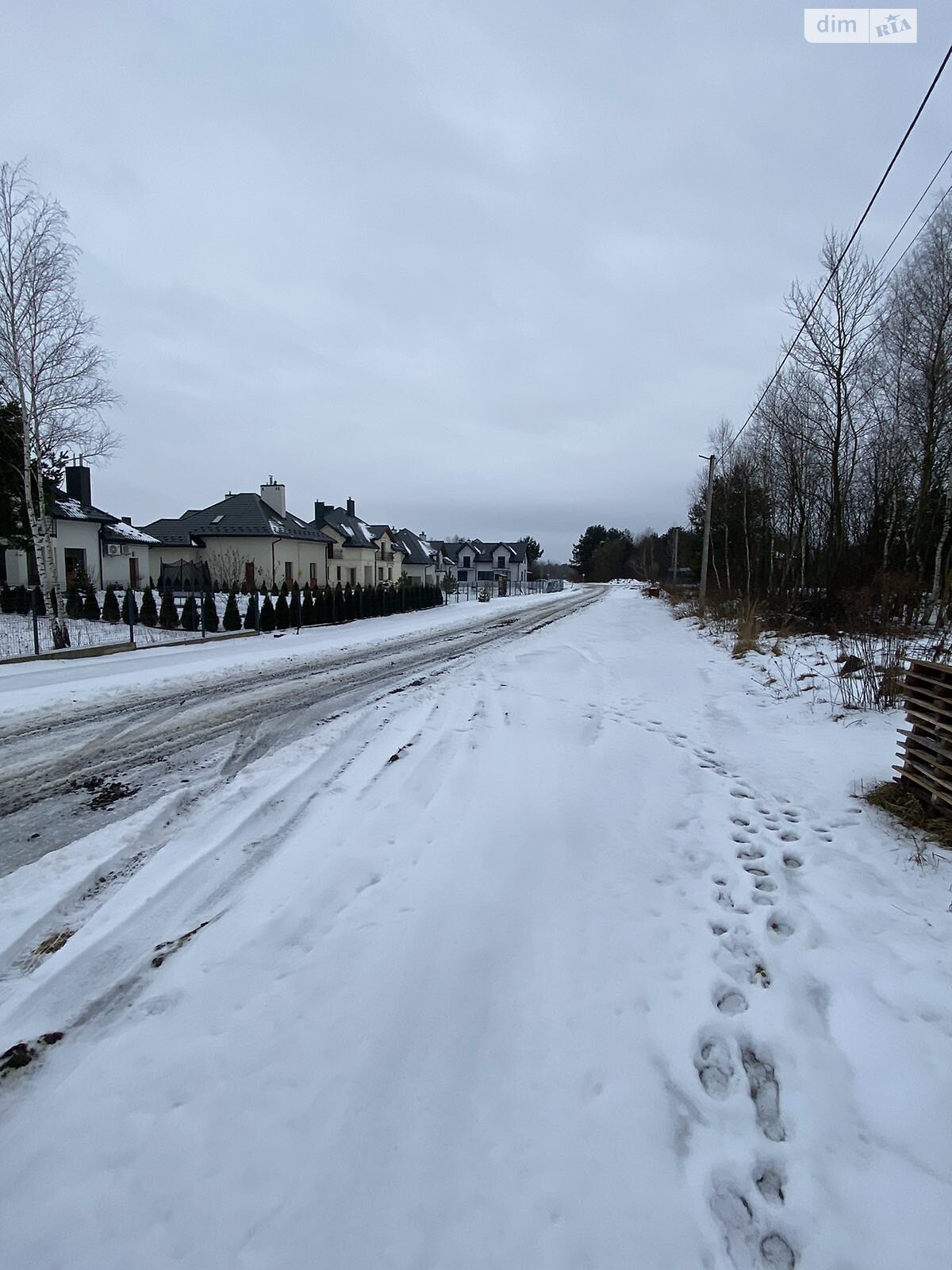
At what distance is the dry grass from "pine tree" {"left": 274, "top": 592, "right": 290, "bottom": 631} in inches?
678

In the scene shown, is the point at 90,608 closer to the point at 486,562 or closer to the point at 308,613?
the point at 308,613

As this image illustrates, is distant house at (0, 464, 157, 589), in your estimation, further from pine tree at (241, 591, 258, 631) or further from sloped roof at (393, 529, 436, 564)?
sloped roof at (393, 529, 436, 564)

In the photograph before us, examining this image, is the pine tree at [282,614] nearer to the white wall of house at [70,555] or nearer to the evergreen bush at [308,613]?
the evergreen bush at [308,613]

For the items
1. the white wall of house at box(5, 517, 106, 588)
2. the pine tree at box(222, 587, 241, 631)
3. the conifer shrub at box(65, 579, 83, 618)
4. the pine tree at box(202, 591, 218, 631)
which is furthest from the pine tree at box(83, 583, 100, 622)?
the white wall of house at box(5, 517, 106, 588)

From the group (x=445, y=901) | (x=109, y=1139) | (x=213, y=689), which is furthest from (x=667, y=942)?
(x=213, y=689)

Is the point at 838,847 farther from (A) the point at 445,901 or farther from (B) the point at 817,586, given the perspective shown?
(B) the point at 817,586

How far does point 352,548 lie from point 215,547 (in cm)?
1015

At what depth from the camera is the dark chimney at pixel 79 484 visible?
3142cm

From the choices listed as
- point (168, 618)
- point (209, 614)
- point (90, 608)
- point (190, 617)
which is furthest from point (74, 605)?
point (209, 614)

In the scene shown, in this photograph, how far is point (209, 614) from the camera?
17.7m

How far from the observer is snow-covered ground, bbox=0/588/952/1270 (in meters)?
1.82

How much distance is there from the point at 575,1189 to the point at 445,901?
1.60 meters

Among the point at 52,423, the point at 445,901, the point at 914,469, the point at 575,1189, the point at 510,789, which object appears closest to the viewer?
the point at 575,1189

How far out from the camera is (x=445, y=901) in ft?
11.3
